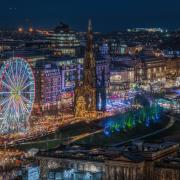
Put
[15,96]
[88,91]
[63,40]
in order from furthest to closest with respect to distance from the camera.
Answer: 1. [63,40]
2. [88,91]
3. [15,96]

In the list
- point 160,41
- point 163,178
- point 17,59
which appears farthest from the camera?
point 160,41

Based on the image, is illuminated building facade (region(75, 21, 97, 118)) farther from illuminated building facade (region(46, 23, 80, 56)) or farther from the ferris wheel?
illuminated building facade (region(46, 23, 80, 56))

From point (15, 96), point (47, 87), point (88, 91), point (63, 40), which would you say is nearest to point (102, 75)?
point (47, 87)

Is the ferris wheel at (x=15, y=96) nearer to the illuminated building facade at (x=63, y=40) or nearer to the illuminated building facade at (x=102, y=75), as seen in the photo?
the illuminated building facade at (x=102, y=75)

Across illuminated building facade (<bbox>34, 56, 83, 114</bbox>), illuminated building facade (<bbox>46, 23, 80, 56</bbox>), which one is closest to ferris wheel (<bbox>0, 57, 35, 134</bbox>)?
illuminated building facade (<bbox>34, 56, 83, 114</bbox>)

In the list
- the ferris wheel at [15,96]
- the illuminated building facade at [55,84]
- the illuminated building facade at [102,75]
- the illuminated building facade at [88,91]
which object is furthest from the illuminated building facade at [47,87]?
the ferris wheel at [15,96]

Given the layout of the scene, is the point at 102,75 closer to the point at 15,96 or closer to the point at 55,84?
the point at 55,84

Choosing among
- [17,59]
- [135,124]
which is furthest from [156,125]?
[17,59]

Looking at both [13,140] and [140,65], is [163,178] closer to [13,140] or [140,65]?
[13,140]
